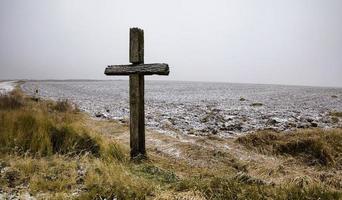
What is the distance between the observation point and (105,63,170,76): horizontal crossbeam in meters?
6.26

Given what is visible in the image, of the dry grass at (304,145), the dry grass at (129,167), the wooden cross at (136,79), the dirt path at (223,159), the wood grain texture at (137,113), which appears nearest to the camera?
the dry grass at (129,167)

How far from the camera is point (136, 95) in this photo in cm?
679

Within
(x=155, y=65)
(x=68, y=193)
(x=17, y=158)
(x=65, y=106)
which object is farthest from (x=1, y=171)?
(x=65, y=106)

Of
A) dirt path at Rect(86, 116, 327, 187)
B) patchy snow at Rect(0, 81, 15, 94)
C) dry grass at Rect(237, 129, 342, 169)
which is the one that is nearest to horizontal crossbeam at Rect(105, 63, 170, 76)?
dirt path at Rect(86, 116, 327, 187)

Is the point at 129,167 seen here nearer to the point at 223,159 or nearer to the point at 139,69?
the point at 139,69

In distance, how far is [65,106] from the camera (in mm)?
16281

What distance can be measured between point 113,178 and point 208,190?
1.58 meters

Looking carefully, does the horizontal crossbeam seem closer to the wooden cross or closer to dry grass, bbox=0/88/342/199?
the wooden cross

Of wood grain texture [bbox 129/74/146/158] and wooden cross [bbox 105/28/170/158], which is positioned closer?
wooden cross [bbox 105/28/170/158]

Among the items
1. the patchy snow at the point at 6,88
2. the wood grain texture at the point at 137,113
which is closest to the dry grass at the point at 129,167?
the wood grain texture at the point at 137,113

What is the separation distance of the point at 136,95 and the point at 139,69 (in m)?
Answer: 0.59

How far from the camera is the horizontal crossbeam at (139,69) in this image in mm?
6255

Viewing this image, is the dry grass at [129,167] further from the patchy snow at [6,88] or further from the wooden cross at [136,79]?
the patchy snow at [6,88]

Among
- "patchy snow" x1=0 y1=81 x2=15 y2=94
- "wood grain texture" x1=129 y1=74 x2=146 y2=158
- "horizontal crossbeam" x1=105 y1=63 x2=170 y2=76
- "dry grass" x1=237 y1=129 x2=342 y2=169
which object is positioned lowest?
"patchy snow" x1=0 y1=81 x2=15 y2=94
